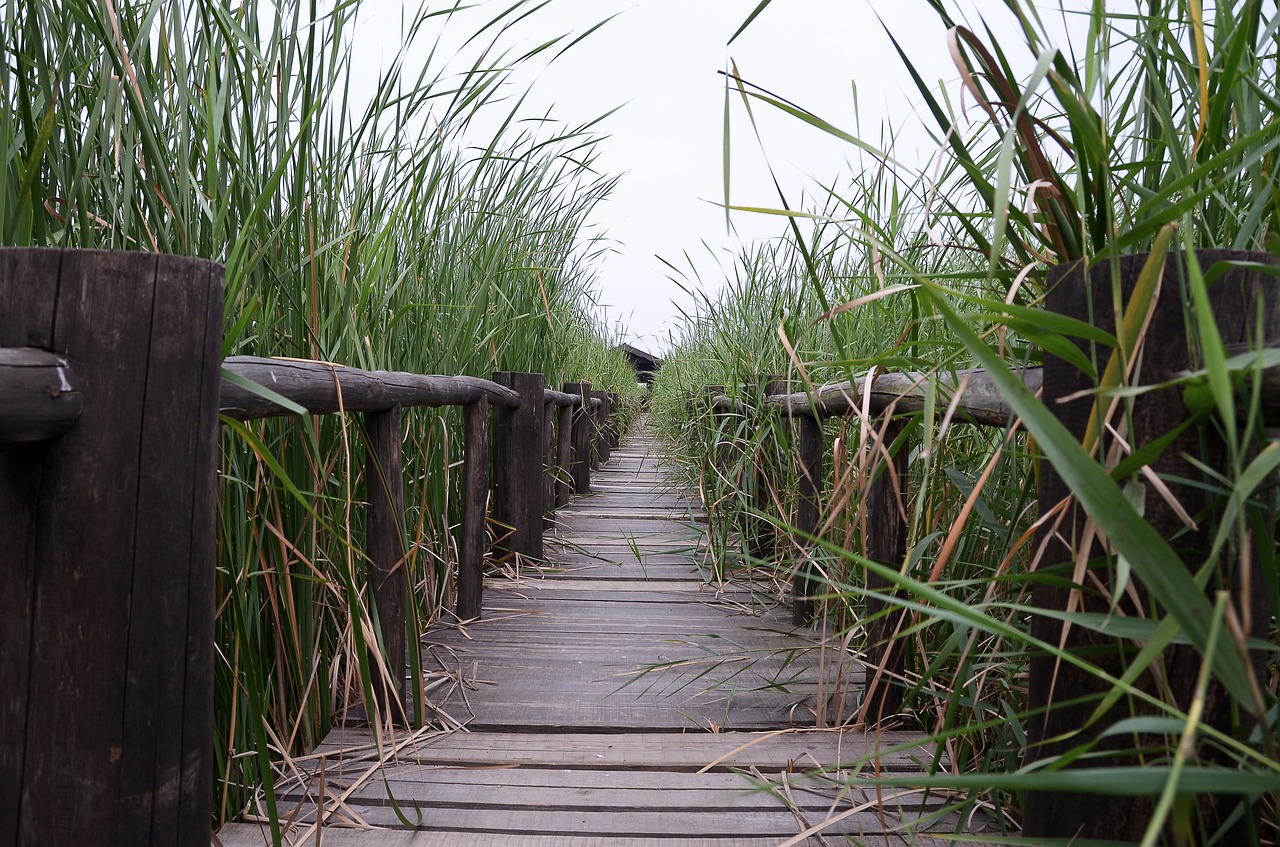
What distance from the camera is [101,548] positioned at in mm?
894

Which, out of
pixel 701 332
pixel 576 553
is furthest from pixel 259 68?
A: pixel 701 332

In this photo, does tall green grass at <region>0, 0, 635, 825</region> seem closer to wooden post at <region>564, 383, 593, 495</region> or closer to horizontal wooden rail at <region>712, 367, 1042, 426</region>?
horizontal wooden rail at <region>712, 367, 1042, 426</region>

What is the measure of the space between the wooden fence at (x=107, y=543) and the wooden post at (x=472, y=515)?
187 cm

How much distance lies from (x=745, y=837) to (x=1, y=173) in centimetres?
141

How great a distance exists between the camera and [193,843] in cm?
98

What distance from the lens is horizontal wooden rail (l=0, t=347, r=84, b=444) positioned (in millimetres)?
780

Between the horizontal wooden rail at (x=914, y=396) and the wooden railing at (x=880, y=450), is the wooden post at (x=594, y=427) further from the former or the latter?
the horizontal wooden rail at (x=914, y=396)

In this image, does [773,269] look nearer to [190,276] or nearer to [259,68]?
[259,68]

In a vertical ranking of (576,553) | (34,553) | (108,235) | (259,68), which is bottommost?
(576,553)

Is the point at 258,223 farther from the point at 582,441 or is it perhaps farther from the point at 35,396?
the point at 582,441

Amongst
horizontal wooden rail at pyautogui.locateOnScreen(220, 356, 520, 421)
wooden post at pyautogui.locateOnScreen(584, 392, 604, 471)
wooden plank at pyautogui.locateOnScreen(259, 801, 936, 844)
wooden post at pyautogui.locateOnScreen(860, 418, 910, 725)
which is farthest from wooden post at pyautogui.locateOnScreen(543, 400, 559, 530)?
wooden plank at pyautogui.locateOnScreen(259, 801, 936, 844)

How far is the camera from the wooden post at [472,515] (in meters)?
2.87

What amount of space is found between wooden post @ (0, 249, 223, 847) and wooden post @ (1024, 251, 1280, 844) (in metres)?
0.88

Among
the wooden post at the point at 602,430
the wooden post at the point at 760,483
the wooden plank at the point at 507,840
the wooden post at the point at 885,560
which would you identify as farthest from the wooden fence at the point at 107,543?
the wooden post at the point at 602,430
